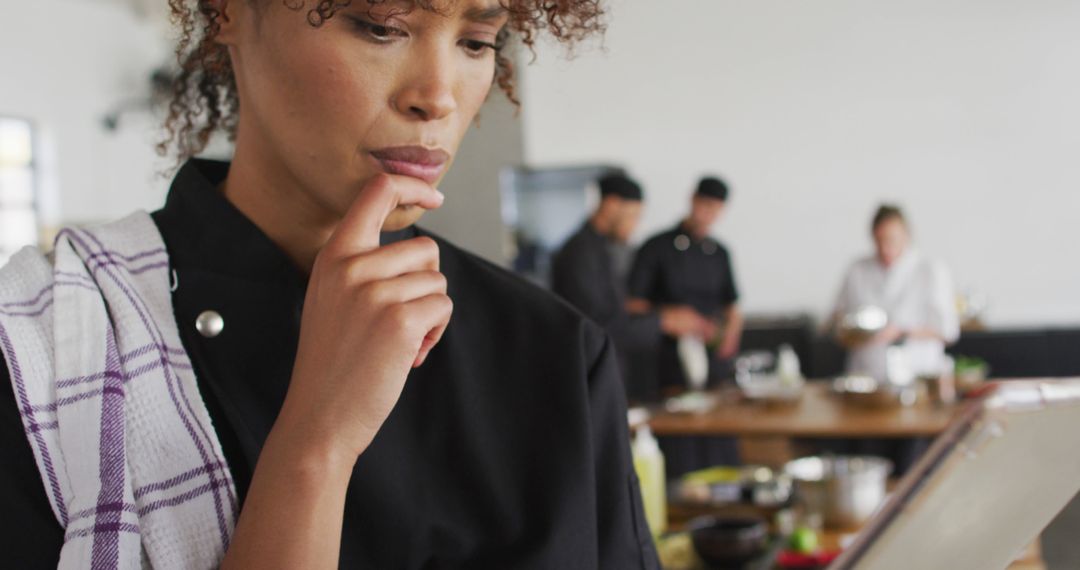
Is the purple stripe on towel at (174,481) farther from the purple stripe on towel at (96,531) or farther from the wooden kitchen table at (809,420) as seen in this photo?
the wooden kitchen table at (809,420)

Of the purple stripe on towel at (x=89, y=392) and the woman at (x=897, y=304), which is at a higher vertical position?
the purple stripe on towel at (x=89, y=392)

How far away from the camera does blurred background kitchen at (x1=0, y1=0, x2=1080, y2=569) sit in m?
7.16

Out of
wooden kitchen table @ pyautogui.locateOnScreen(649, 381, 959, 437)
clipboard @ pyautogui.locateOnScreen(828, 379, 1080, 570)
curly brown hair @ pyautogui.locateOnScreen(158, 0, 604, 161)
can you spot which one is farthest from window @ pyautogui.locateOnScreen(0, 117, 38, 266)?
clipboard @ pyautogui.locateOnScreen(828, 379, 1080, 570)

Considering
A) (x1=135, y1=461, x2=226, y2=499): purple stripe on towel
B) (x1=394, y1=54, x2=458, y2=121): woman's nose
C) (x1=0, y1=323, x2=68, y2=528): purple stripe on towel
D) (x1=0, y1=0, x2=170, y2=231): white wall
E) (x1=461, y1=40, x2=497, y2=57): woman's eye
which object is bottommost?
(x1=135, y1=461, x2=226, y2=499): purple stripe on towel

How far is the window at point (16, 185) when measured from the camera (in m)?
7.39

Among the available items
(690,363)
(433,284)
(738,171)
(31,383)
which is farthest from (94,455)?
(738,171)

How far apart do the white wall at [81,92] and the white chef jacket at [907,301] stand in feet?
17.2

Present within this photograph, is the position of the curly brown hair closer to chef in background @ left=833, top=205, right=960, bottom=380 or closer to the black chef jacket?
chef in background @ left=833, top=205, right=960, bottom=380

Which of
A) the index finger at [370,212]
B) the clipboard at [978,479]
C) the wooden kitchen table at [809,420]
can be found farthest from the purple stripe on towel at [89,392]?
the wooden kitchen table at [809,420]

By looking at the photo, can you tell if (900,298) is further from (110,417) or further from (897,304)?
(110,417)

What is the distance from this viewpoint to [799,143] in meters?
7.64

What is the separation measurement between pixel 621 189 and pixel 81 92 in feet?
16.9

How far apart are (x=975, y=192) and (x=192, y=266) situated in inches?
286

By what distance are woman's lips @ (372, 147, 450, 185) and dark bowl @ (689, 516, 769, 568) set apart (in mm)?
1208
